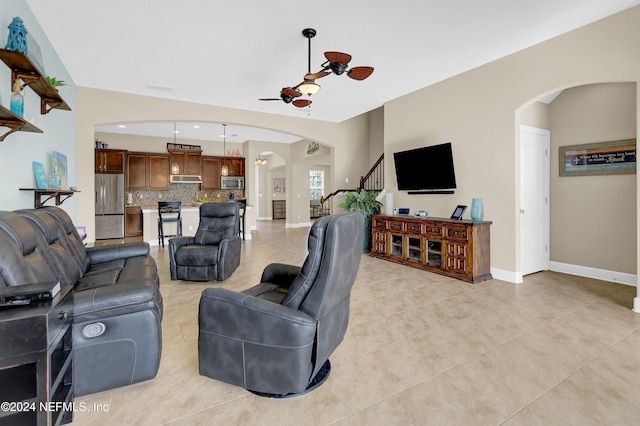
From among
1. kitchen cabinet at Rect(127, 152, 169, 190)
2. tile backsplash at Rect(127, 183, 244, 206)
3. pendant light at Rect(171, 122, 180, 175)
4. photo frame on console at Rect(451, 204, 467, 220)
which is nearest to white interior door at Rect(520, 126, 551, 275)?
photo frame on console at Rect(451, 204, 467, 220)

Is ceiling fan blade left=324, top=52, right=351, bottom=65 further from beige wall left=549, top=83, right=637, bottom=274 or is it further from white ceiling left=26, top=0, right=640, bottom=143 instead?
beige wall left=549, top=83, right=637, bottom=274

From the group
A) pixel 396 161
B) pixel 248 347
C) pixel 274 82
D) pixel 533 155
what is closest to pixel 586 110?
pixel 533 155

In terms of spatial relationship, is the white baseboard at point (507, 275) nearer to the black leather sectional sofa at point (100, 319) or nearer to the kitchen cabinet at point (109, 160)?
the black leather sectional sofa at point (100, 319)

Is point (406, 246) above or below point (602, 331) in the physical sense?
above

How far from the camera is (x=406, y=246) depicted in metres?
5.18

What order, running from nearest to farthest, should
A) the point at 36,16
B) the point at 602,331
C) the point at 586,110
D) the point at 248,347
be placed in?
the point at 248,347, the point at 602,331, the point at 36,16, the point at 586,110

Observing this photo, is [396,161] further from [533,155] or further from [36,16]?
[36,16]

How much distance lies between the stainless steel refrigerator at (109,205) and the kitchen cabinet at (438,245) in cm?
686

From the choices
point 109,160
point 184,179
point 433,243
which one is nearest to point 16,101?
point 433,243

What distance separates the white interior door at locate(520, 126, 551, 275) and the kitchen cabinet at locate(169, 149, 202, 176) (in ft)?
27.3

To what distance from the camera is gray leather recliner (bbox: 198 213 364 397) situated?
165 centimetres

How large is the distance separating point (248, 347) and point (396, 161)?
455 centimetres

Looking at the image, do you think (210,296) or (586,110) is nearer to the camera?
(210,296)

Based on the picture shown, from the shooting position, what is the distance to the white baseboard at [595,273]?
401 cm
